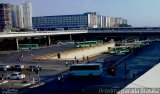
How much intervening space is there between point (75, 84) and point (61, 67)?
1273cm

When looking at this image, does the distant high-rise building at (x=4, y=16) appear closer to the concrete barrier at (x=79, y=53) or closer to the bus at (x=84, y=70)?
the concrete barrier at (x=79, y=53)

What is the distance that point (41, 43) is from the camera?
391 feet

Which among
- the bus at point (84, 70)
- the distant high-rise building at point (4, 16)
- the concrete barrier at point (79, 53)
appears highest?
the distant high-rise building at point (4, 16)

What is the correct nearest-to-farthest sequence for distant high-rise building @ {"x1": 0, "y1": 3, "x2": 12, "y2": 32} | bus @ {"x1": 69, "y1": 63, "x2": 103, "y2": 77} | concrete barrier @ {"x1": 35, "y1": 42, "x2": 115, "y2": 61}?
bus @ {"x1": 69, "y1": 63, "x2": 103, "y2": 77} → concrete barrier @ {"x1": 35, "y1": 42, "x2": 115, "y2": 61} → distant high-rise building @ {"x1": 0, "y1": 3, "x2": 12, "y2": 32}

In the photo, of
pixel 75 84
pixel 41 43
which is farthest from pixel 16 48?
pixel 75 84

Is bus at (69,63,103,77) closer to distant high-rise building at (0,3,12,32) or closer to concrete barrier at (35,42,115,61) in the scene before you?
concrete barrier at (35,42,115,61)

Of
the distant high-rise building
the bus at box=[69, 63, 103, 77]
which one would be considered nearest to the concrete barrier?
A: the bus at box=[69, 63, 103, 77]

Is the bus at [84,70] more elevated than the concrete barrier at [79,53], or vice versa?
the bus at [84,70]

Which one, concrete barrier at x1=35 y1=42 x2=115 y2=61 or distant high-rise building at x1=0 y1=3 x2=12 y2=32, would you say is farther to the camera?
distant high-rise building at x1=0 y1=3 x2=12 y2=32

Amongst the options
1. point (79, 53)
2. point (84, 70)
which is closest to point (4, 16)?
point (79, 53)

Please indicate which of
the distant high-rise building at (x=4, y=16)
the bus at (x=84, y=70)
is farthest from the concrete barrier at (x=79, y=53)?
the distant high-rise building at (x=4, y=16)

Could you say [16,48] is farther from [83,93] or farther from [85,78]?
[83,93]

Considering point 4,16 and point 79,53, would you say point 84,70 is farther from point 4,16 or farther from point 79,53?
point 4,16

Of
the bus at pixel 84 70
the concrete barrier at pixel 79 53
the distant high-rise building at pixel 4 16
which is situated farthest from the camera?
the distant high-rise building at pixel 4 16
